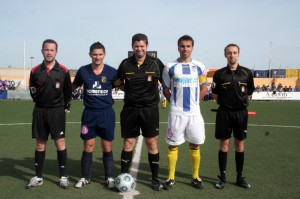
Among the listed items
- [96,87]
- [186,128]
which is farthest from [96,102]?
→ [186,128]

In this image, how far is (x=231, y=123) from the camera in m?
4.89

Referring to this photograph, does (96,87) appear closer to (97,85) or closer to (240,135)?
(97,85)

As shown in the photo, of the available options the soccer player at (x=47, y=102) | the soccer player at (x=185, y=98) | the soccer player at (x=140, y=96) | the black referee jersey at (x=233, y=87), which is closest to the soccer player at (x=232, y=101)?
the black referee jersey at (x=233, y=87)

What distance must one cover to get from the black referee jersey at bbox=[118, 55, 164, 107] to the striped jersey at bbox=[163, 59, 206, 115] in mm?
268

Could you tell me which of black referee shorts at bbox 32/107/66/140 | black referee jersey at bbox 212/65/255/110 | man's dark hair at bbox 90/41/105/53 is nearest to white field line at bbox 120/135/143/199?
black referee shorts at bbox 32/107/66/140

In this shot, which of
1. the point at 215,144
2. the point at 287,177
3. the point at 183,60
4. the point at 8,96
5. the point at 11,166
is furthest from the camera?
the point at 8,96

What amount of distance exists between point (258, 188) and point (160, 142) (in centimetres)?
386

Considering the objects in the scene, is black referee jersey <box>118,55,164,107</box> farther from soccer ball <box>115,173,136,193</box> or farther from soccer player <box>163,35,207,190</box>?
soccer ball <box>115,173,136,193</box>

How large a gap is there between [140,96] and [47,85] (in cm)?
147

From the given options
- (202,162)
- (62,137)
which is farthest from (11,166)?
(202,162)

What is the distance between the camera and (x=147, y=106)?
4695 mm

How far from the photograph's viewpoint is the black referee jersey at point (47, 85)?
15.6ft

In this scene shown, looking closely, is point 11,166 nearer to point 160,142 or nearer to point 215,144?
point 160,142

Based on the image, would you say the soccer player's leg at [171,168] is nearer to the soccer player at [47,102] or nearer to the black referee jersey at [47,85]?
the soccer player at [47,102]
